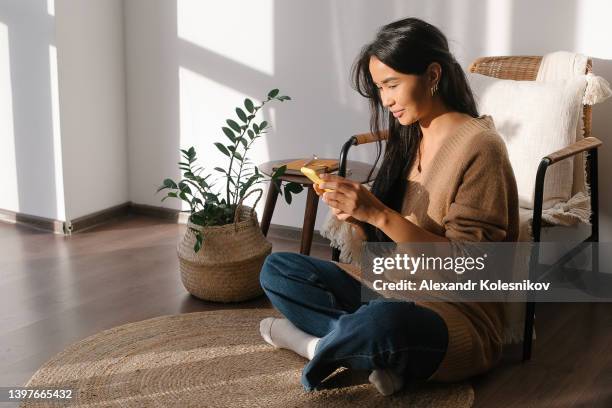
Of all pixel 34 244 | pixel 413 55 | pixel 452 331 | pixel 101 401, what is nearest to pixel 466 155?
Answer: pixel 413 55

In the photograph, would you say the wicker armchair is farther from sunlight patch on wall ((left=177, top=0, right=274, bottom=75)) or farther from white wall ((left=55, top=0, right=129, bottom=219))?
white wall ((left=55, top=0, right=129, bottom=219))

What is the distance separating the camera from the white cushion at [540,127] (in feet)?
7.95

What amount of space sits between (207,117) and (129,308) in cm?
114

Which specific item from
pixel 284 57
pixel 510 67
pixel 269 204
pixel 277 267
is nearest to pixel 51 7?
pixel 284 57

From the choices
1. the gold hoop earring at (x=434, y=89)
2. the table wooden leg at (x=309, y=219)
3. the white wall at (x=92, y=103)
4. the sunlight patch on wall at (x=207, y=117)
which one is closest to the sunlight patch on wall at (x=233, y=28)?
the sunlight patch on wall at (x=207, y=117)

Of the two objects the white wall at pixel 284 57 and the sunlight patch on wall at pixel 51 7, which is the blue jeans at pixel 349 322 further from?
the sunlight patch on wall at pixel 51 7

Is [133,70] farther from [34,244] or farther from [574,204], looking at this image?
[574,204]

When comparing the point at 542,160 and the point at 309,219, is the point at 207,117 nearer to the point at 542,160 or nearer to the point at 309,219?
the point at 309,219

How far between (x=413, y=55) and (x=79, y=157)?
6.77 feet

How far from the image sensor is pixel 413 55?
5.74 ft

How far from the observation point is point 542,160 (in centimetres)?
203

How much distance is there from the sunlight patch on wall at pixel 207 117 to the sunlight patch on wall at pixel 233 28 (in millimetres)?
148

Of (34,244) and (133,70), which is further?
(133,70)

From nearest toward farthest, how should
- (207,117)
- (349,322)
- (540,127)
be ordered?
1. (349,322)
2. (540,127)
3. (207,117)
